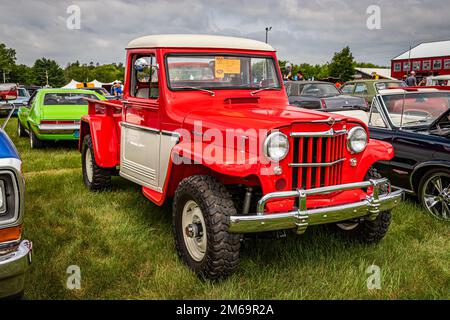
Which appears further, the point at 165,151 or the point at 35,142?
the point at 35,142

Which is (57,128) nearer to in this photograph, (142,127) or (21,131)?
(21,131)

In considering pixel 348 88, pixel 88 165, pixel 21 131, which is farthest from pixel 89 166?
pixel 348 88

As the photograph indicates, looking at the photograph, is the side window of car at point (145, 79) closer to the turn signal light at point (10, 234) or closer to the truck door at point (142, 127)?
the truck door at point (142, 127)

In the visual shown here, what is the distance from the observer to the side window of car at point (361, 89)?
13602 mm

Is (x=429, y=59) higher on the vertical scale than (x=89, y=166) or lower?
higher

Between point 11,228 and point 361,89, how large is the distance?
42.4 feet

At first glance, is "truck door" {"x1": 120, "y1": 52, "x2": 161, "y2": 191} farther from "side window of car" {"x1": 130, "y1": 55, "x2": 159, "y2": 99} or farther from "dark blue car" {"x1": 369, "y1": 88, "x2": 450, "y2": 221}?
"dark blue car" {"x1": 369, "y1": 88, "x2": 450, "y2": 221}

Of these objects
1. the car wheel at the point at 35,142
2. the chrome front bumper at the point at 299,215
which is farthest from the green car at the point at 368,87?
the chrome front bumper at the point at 299,215

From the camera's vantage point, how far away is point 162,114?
3984mm

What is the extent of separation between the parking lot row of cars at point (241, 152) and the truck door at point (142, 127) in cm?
2

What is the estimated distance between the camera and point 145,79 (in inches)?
173

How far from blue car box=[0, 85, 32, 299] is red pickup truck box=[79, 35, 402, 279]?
1.22 m
